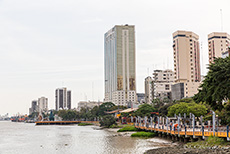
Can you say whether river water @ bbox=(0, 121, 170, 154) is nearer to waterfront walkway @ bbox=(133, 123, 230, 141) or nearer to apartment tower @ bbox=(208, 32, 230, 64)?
waterfront walkway @ bbox=(133, 123, 230, 141)

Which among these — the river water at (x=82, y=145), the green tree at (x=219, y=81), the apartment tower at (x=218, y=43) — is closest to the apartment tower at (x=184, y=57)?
the apartment tower at (x=218, y=43)

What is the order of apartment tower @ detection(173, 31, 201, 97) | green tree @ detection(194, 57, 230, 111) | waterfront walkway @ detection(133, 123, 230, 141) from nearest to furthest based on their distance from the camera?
waterfront walkway @ detection(133, 123, 230, 141)
green tree @ detection(194, 57, 230, 111)
apartment tower @ detection(173, 31, 201, 97)

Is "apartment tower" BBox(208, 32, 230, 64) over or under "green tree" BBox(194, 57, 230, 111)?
over

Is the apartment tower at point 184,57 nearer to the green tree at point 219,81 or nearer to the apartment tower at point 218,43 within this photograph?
the apartment tower at point 218,43

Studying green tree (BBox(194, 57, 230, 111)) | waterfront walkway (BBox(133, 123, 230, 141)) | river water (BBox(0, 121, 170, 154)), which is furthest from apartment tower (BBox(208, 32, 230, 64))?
green tree (BBox(194, 57, 230, 111))

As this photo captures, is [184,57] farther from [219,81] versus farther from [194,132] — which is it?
[219,81]

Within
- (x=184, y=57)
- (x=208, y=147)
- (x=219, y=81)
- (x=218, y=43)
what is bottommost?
(x=208, y=147)

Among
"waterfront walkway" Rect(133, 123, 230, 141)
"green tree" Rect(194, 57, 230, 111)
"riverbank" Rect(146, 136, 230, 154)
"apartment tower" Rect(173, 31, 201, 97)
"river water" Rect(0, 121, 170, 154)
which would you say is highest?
"apartment tower" Rect(173, 31, 201, 97)

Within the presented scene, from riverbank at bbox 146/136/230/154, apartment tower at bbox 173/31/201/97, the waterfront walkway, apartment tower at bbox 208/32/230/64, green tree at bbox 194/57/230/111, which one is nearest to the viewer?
riverbank at bbox 146/136/230/154

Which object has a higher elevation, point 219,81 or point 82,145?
point 219,81

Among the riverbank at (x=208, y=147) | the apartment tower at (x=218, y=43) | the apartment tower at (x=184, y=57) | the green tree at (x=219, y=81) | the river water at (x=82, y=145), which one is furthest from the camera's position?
the apartment tower at (x=218, y=43)

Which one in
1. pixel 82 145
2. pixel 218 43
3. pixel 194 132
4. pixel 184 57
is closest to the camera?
pixel 194 132

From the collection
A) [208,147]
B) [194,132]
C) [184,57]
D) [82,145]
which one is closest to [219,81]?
[194,132]

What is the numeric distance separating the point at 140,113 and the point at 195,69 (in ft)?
252
